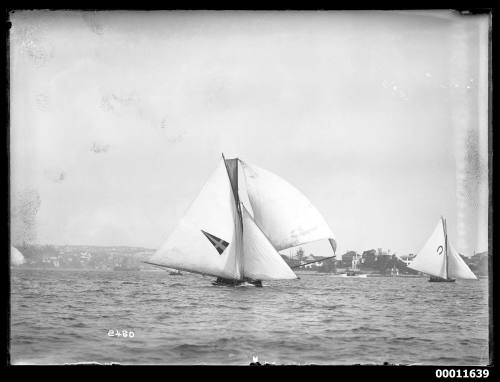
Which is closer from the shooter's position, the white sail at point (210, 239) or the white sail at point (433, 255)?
the white sail at point (433, 255)

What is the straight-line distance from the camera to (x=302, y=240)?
12.5 meters

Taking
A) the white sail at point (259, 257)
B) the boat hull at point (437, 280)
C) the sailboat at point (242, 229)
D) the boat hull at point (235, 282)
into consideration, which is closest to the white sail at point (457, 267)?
the boat hull at point (437, 280)

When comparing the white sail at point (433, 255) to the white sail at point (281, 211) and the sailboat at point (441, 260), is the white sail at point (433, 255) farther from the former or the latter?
the white sail at point (281, 211)

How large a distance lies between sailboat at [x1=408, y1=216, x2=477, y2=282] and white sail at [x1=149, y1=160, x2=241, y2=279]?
2900 mm

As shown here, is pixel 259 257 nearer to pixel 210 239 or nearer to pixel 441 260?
pixel 210 239

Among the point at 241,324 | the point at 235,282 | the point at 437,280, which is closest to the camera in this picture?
the point at 241,324

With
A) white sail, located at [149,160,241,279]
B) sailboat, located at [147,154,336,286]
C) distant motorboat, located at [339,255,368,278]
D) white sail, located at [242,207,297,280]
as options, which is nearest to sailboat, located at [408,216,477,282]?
distant motorboat, located at [339,255,368,278]

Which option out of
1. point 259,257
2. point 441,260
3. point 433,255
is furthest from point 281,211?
point 441,260

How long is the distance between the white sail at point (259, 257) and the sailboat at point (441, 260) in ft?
7.19

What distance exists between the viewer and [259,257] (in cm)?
1306

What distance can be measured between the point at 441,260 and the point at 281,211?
3.27 meters

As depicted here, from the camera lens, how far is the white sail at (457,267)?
35.5 feet

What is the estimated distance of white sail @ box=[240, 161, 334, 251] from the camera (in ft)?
37.4
